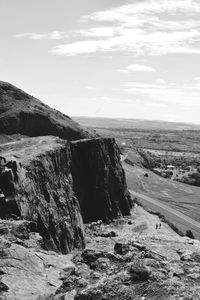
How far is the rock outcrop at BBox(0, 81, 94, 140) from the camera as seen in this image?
12700 cm

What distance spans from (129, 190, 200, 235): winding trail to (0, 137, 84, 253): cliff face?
38.2m

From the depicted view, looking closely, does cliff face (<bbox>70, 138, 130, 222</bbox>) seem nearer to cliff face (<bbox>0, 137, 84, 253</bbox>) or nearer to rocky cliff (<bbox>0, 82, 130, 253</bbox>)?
rocky cliff (<bbox>0, 82, 130, 253</bbox>)

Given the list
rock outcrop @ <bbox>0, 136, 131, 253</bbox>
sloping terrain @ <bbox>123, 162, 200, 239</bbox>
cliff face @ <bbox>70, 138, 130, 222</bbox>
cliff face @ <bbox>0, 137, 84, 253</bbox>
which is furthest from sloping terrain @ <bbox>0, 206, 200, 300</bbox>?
sloping terrain @ <bbox>123, 162, 200, 239</bbox>

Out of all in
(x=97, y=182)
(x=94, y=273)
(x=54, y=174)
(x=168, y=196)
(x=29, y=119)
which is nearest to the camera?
(x=94, y=273)

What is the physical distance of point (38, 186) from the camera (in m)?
57.3

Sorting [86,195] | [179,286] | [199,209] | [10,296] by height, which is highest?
[179,286]

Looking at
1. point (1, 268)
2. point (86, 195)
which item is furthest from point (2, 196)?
point (86, 195)

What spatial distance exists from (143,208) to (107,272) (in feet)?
285

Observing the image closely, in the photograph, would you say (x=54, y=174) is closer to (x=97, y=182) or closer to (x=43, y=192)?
(x=43, y=192)

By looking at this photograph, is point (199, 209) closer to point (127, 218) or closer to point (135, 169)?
point (127, 218)

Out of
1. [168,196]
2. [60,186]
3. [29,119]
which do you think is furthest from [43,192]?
[168,196]

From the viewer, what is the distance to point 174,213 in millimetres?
112750

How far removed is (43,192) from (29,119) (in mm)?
73933

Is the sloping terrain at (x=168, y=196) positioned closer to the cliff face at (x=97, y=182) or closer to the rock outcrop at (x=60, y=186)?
the cliff face at (x=97, y=182)
